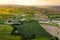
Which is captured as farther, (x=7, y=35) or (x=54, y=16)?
(x=54, y=16)

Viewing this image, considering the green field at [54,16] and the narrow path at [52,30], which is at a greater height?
the green field at [54,16]

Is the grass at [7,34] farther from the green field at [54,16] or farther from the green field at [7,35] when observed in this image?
the green field at [54,16]

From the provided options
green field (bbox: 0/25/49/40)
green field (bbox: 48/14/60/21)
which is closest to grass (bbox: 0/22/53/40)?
green field (bbox: 0/25/49/40)

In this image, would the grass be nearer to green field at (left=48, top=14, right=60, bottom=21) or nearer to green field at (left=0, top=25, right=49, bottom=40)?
green field at (left=0, top=25, right=49, bottom=40)

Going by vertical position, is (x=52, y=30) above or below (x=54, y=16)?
below

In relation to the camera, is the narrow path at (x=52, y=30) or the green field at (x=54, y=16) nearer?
the narrow path at (x=52, y=30)

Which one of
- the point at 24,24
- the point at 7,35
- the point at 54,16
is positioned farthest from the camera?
the point at 54,16

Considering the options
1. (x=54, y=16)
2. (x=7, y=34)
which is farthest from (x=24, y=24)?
(x=54, y=16)

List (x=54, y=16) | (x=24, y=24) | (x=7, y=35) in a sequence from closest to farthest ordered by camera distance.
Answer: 1. (x=7, y=35)
2. (x=24, y=24)
3. (x=54, y=16)

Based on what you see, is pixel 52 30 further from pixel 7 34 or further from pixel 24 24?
pixel 7 34

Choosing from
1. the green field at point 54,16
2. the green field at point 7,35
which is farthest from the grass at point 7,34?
the green field at point 54,16

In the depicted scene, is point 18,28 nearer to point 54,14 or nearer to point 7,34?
point 7,34
